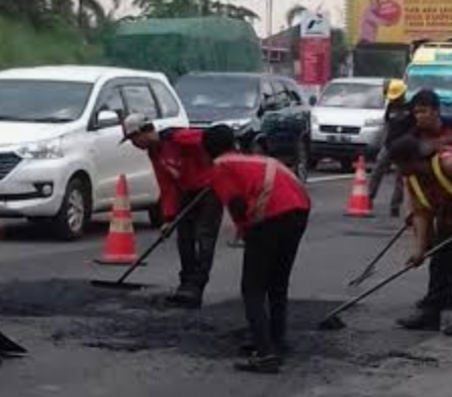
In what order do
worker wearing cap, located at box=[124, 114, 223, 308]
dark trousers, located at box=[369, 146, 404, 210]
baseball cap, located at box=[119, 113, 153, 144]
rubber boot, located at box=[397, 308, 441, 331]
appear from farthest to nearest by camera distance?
1. dark trousers, located at box=[369, 146, 404, 210]
2. worker wearing cap, located at box=[124, 114, 223, 308]
3. baseball cap, located at box=[119, 113, 153, 144]
4. rubber boot, located at box=[397, 308, 441, 331]

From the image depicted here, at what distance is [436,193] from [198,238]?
83.2 inches

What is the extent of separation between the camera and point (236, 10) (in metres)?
68.5

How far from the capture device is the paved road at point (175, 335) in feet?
26.3

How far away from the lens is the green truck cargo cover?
37156 mm

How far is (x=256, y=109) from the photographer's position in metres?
21.8

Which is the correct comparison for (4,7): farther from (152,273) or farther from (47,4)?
(152,273)

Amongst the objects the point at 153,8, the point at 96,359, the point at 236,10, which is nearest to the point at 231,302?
the point at 96,359

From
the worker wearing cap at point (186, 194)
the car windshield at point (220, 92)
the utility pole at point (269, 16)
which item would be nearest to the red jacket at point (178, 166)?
the worker wearing cap at point (186, 194)

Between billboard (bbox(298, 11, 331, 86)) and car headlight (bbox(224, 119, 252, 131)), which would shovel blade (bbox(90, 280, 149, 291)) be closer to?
car headlight (bbox(224, 119, 252, 131))

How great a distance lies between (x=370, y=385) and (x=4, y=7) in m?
41.6

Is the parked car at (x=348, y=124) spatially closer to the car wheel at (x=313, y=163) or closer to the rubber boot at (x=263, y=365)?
the car wheel at (x=313, y=163)

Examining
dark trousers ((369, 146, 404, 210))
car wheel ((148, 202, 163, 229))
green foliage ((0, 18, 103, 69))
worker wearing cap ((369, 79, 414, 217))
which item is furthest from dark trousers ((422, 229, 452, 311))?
green foliage ((0, 18, 103, 69))

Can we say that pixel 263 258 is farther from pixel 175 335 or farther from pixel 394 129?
pixel 394 129

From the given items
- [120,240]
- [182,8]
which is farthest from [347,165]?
[182,8]
